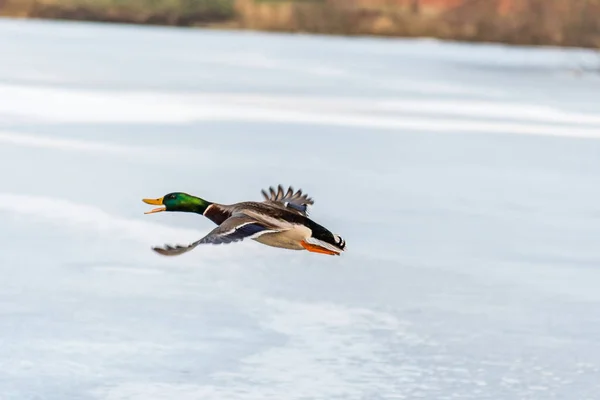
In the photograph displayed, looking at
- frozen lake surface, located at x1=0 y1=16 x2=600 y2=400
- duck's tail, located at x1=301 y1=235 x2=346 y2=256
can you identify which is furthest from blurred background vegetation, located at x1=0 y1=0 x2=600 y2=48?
duck's tail, located at x1=301 y1=235 x2=346 y2=256

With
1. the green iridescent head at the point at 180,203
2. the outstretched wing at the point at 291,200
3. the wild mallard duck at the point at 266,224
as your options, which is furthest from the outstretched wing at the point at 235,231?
the outstretched wing at the point at 291,200

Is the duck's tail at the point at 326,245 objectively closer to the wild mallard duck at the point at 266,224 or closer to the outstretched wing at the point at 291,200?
the wild mallard duck at the point at 266,224

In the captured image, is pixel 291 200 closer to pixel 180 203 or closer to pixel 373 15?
pixel 180 203

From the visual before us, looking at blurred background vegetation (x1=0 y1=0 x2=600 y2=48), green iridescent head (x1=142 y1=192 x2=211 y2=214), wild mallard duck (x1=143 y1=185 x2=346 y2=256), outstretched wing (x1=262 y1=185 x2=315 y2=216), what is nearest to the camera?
wild mallard duck (x1=143 y1=185 x2=346 y2=256)

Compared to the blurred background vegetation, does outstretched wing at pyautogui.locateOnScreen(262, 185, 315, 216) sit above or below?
below

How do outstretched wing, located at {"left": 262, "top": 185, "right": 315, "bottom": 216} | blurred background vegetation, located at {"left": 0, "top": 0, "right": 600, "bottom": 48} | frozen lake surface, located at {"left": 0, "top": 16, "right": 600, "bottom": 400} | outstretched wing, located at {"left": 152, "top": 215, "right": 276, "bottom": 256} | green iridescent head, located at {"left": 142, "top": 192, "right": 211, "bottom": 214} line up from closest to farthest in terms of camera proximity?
1. outstretched wing, located at {"left": 152, "top": 215, "right": 276, "bottom": 256}
2. green iridescent head, located at {"left": 142, "top": 192, "right": 211, "bottom": 214}
3. outstretched wing, located at {"left": 262, "top": 185, "right": 315, "bottom": 216}
4. frozen lake surface, located at {"left": 0, "top": 16, "right": 600, "bottom": 400}
5. blurred background vegetation, located at {"left": 0, "top": 0, "right": 600, "bottom": 48}

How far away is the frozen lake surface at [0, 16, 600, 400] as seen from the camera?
5738mm

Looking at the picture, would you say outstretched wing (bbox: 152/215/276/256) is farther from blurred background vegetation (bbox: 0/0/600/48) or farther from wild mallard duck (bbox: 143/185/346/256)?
blurred background vegetation (bbox: 0/0/600/48)

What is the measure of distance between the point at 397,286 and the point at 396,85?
15343 mm

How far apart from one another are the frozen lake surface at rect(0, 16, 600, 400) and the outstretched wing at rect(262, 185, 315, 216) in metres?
0.83

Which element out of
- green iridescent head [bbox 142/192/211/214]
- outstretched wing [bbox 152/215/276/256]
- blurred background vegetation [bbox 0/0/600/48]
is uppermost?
blurred background vegetation [bbox 0/0/600/48]

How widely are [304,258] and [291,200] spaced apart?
324 cm

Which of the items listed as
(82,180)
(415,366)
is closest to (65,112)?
(82,180)

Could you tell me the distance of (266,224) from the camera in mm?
4230
